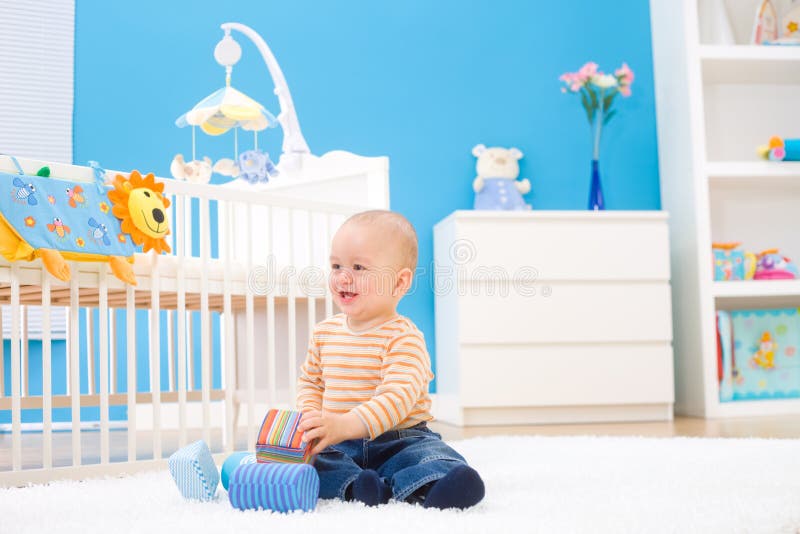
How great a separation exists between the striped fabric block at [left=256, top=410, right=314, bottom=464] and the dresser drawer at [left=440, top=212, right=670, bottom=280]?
1.68m

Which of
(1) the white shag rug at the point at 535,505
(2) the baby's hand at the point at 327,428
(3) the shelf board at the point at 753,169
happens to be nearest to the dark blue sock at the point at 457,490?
(1) the white shag rug at the point at 535,505

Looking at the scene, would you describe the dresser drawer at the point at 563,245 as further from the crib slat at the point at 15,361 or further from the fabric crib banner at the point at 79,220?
the crib slat at the point at 15,361

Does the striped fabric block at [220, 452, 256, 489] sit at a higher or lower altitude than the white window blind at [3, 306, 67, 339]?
lower

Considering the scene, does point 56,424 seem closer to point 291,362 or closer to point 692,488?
point 291,362

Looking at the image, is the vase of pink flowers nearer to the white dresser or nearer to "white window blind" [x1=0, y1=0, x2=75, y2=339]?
the white dresser

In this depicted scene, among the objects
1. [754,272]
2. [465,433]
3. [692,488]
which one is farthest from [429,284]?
[692,488]

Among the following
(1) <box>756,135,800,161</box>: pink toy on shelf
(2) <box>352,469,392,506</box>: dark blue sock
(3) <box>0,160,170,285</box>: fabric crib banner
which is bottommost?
(2) <box>352,469,392,506</box>: dark blue sock

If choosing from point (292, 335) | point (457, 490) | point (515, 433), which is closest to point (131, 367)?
point (292, 335)

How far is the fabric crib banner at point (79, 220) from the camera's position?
4.86ft

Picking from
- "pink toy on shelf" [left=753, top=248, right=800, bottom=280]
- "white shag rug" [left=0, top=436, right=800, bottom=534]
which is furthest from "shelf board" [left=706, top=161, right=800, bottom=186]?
"white shag rug" [left=0, top=436, right=800, bottom=534]

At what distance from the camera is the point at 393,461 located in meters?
1.19

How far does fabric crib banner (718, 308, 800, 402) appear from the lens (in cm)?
298

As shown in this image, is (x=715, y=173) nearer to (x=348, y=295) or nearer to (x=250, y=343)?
(x=250, y=343)

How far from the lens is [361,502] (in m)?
1.12
